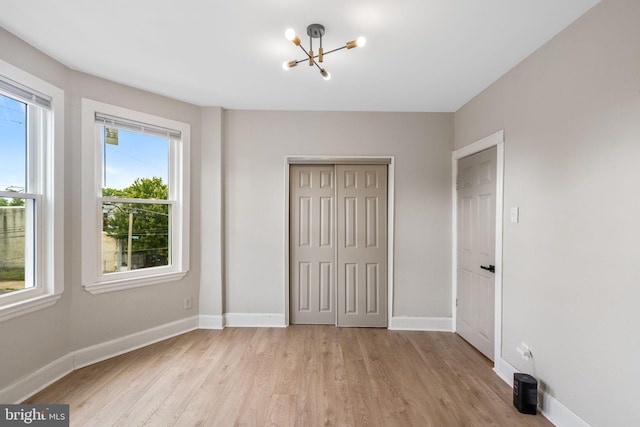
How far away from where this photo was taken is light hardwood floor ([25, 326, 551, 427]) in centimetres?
192

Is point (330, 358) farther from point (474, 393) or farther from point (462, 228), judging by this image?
point (462, 228)

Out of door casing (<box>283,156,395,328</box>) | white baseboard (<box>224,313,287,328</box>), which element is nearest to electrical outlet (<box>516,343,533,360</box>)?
door casing (<box>283,156,395,328</box>)

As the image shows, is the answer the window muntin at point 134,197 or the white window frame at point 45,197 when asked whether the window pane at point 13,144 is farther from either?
the window muntin at point 134,197

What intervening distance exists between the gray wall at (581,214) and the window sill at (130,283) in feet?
10.9

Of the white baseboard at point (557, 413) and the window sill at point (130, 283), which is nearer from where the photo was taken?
the white baseboard at point (557, 413)

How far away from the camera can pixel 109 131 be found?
274 centimetres

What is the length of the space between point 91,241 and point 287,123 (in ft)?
7.68

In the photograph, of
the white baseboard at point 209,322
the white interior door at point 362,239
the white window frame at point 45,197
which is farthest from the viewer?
the white interior door at point 362,239

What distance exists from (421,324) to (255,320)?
2.02 meters

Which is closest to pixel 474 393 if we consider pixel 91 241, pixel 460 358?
pixel 460 358

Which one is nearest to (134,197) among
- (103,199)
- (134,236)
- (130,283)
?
(103,199)

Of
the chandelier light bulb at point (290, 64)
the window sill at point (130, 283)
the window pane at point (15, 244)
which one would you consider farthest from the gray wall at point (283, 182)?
the window pane at point (15, 244)

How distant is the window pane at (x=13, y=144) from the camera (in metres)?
2.05

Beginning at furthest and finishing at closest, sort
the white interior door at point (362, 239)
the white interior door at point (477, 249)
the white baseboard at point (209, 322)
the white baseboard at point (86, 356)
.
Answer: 1. the white interior door at point (362, 239)
2. the white baseboard at point (209, 322)
3. the white interior door at point (477, 249)
4. the white baseboard at point (86, 356)
